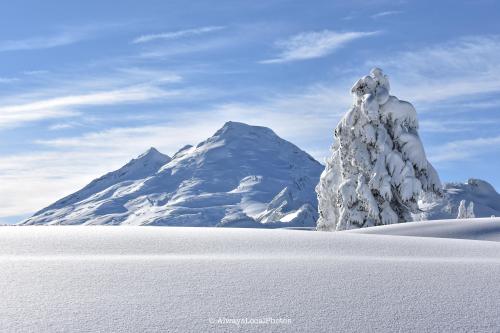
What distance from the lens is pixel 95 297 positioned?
19.9 feet

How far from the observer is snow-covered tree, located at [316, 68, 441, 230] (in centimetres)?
2666

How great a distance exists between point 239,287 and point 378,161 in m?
21.2

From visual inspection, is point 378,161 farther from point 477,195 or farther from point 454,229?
point 477,195

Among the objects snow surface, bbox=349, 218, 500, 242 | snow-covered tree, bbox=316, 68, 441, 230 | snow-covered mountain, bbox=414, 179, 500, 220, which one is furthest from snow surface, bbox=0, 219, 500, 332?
snow-covered mountain, bbox=414, 179, 500, 220

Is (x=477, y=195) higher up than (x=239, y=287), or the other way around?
(x=477, y=195)

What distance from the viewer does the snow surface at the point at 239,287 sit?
18.1ft

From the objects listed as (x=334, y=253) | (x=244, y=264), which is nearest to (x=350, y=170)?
(x=334, y=253)

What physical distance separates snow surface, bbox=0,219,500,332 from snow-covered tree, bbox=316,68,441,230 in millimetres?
17217

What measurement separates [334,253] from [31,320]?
4.86 metres

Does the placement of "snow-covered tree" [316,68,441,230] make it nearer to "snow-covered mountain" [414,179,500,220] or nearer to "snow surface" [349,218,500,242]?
"snow surface" [349,218,500,242]

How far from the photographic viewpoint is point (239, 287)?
255 inches

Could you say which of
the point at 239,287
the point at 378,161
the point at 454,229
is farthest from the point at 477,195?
the point at 239,287

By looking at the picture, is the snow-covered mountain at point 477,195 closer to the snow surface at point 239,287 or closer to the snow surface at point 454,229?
the snow surface at point 454,229

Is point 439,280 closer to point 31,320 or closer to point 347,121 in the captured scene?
point 31,320
